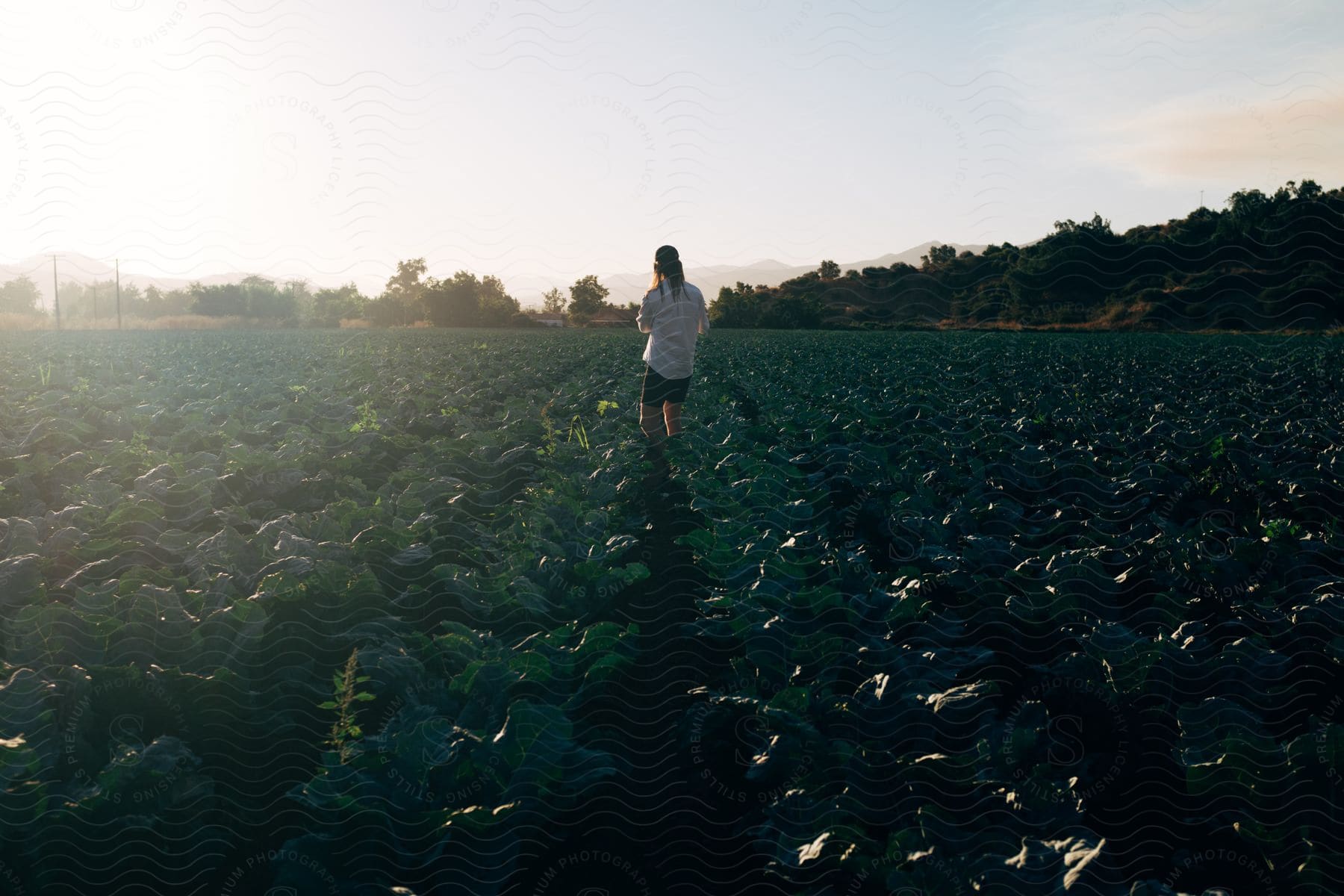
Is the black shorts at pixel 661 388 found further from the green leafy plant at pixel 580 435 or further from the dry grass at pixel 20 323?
the dry grass at pixel 20 323

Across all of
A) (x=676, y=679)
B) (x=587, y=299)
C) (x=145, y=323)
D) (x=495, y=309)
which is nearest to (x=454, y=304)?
(x=495, y=309)

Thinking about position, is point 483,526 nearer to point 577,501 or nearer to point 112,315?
point 577,501

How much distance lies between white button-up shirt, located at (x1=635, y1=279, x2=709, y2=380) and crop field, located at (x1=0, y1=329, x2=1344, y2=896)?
3.74ft

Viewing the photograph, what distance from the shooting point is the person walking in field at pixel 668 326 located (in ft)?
23.2

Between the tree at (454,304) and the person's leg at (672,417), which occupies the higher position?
the tree at (454,304)

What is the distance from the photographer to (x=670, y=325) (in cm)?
713

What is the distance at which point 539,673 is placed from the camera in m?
2.88

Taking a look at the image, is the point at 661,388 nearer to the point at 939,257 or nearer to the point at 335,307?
the point at 939,257

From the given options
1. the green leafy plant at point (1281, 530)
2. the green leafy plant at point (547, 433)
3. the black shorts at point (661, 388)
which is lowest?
the green leafy plant at point (1281, 530)

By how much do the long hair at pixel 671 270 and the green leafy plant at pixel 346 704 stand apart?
4.74 meters

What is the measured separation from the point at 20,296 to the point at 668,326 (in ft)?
367

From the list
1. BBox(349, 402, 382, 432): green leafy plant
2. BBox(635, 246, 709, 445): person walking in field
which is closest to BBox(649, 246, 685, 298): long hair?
BBox(635, 246, 709, 445): person walking in field

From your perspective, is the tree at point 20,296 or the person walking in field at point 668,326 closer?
the person walking in field at point 668,326

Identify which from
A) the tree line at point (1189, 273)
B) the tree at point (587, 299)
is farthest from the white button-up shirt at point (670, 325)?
the tree at point (587, 299)
